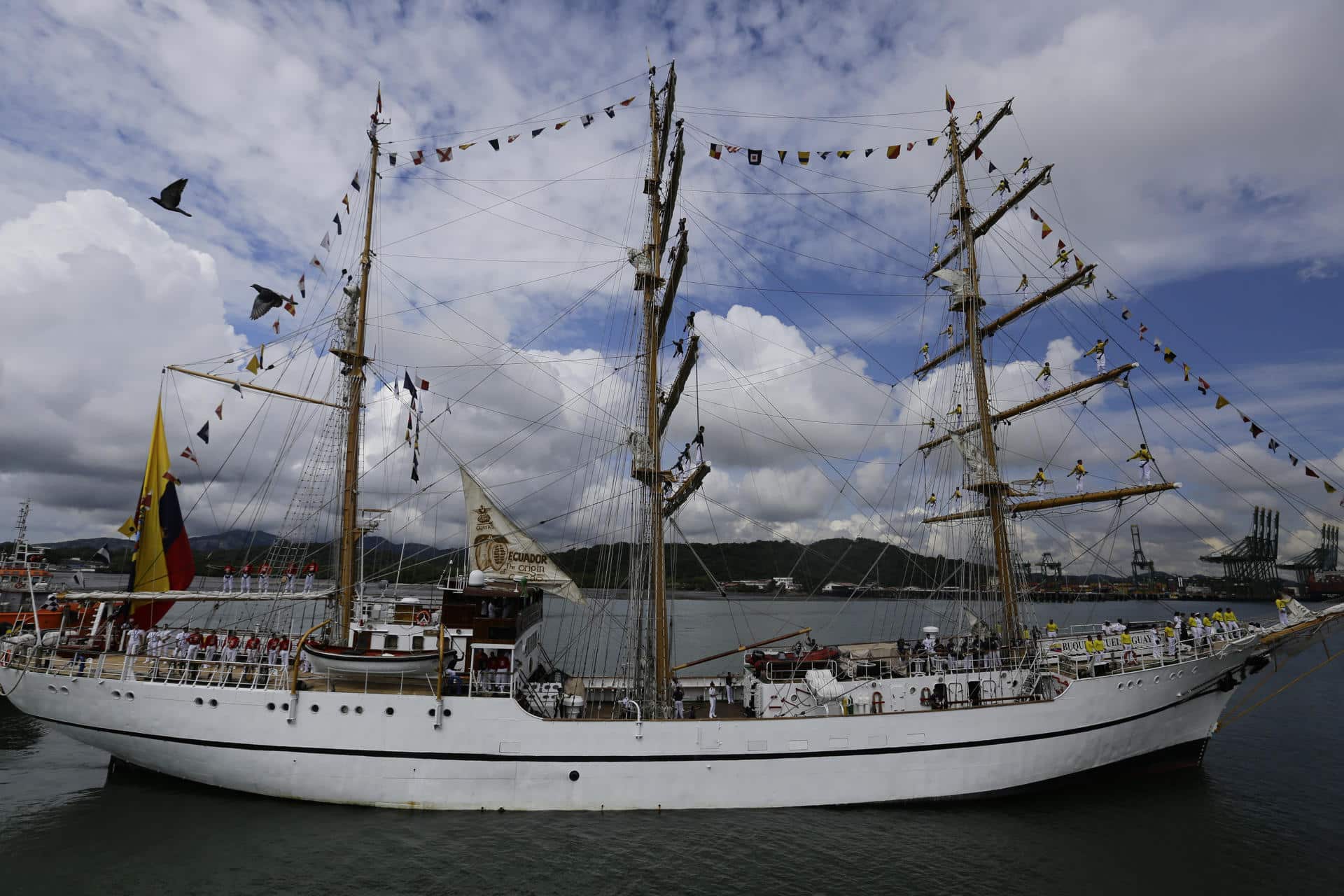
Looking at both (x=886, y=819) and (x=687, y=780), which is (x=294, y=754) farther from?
(x=886, y=819)

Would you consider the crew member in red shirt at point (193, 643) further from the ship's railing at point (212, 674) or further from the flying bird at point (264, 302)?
the flying bird at point (264, 302)

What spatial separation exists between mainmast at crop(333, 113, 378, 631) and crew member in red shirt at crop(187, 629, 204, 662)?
3497mm

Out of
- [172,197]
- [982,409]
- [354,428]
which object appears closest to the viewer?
[172,197]

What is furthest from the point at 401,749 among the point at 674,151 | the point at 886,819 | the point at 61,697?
the point at 674,151

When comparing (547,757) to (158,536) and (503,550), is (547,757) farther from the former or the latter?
(158,536)

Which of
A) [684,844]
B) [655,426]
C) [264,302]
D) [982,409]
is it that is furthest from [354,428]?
[982,409]

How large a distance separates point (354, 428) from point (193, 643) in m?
7.42

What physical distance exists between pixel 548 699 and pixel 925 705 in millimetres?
10126

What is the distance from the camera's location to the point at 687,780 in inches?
596

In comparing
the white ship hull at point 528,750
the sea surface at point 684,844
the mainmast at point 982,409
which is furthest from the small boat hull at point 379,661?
the mainmast at point 982,409

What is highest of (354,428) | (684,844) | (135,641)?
(354,428)

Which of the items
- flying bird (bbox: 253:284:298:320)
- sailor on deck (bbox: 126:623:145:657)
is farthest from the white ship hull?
flying bird (bbox: 253:284:298:320)

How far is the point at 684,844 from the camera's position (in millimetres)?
13641

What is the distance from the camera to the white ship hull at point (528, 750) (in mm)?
14883
